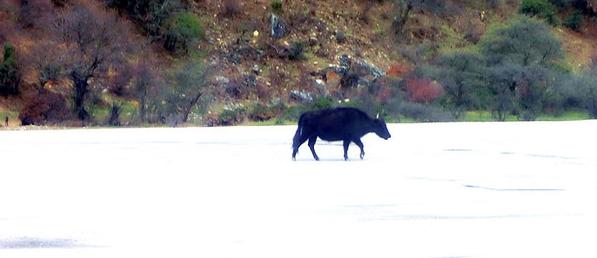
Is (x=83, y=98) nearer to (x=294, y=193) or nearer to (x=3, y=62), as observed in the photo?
(x=3, y=62)

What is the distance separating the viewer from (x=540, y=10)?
199 ft

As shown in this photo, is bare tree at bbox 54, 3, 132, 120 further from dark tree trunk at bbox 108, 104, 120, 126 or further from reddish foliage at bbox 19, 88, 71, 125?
dark tree trunk at bbox 108, 104, 120, 126

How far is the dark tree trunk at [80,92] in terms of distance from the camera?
37719 millimetres

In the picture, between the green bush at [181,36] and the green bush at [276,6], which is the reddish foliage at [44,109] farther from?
the green bush at [276,6]

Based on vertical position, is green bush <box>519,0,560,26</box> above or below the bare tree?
above

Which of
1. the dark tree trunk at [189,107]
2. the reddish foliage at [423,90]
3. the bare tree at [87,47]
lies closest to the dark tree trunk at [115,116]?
the bare tree at [87,47]

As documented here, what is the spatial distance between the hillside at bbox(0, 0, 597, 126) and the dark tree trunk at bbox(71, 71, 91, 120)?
0.07 m

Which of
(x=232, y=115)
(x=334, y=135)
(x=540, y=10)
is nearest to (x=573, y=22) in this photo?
(x=540, y=10)

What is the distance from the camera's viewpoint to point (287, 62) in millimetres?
49344

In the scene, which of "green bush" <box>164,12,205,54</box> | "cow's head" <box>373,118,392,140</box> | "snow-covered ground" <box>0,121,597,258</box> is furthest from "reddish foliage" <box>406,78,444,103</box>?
"cow's head" <box>373,118,392,140</box>

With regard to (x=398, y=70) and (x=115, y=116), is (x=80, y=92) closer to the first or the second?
(x=115, y=116)

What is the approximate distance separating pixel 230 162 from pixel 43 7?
29.4 metres

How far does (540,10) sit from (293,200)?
1921 inches

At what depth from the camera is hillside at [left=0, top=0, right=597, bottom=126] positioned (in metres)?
39.3
